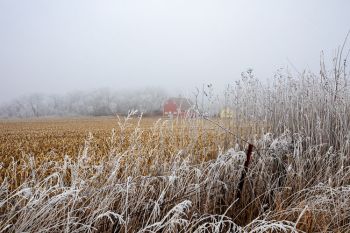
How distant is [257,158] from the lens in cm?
341

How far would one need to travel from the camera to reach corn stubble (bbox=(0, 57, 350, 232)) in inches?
82.7

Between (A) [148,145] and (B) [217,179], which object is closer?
(B) [217,179]

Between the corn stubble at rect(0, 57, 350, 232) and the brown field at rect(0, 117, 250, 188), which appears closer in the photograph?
the corn stubble at rect(0, 57, 350, 232)

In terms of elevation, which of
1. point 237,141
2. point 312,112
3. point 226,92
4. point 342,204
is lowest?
point 342,204

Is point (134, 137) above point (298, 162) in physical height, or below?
above

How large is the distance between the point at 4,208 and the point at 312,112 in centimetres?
328

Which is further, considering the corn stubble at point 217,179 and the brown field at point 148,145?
the brown field at point 148,145

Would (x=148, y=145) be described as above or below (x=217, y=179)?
above

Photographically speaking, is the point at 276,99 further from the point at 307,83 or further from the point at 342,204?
the point at 342,204

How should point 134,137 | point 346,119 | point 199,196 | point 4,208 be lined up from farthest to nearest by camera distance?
point 346,119, point 134,137, point 199,196, point 4,208

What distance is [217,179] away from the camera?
2.87 m

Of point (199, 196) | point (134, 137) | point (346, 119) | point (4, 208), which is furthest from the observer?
point (346, 119)

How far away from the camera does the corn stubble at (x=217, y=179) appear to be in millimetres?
2102

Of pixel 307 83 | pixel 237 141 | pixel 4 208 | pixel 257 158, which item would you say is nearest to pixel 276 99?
pixel 307 83
